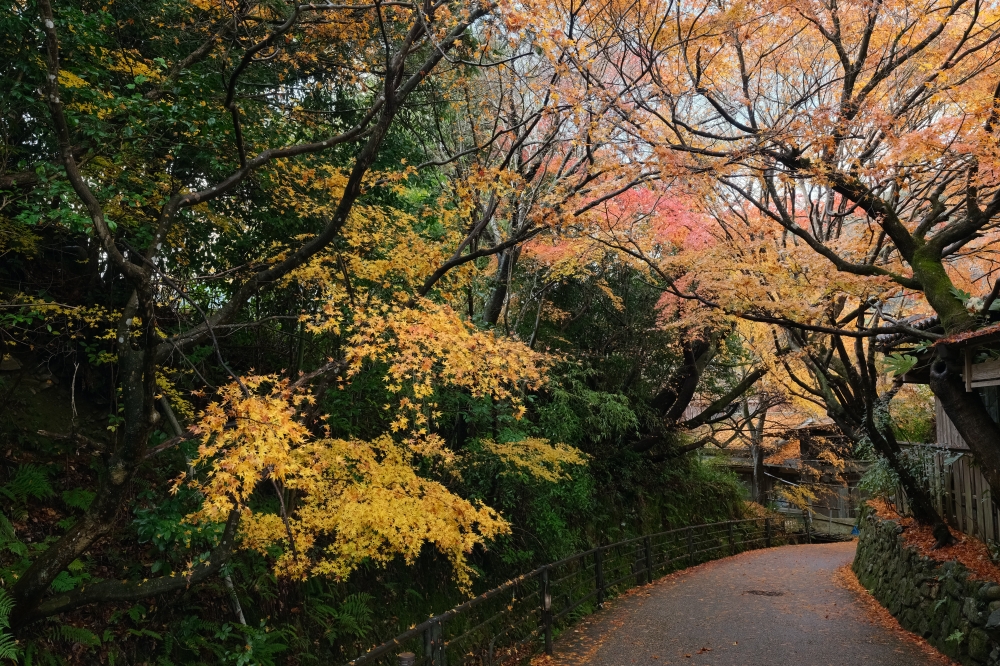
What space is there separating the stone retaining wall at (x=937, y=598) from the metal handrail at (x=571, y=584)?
4.38 m

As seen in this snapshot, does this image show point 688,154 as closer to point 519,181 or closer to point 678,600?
point 519,181

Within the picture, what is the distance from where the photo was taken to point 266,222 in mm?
8484

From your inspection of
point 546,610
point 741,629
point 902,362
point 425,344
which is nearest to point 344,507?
point 425,344

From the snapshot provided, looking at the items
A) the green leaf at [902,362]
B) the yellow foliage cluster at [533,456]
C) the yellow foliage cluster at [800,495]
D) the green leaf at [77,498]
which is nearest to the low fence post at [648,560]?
the yellow foliage cluster at [533,456]

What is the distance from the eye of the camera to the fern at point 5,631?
15.0 ft

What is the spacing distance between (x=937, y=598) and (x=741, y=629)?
2713 mm

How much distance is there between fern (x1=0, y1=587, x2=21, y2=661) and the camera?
457 centimetres

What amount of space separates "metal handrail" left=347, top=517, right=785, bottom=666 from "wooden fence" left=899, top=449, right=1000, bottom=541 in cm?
549

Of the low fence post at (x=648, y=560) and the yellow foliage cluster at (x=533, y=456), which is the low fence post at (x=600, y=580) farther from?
the low fence post at (x=648, y=560)

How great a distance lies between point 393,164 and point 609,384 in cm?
868

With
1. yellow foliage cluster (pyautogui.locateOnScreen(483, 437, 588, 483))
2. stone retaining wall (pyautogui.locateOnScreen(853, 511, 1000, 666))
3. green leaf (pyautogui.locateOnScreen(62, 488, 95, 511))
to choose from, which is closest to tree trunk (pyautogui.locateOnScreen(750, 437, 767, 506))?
stone retaining wall (pyautogui.locateOnScreen(853, 511, 1000, 666))

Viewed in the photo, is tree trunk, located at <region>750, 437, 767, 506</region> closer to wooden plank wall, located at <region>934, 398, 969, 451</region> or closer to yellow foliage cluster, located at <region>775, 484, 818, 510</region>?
yellow foliage cluster, located at <region>775, 484, 818, 510</region>

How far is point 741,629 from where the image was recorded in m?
9.41

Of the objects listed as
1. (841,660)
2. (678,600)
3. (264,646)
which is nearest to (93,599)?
(264,646)
